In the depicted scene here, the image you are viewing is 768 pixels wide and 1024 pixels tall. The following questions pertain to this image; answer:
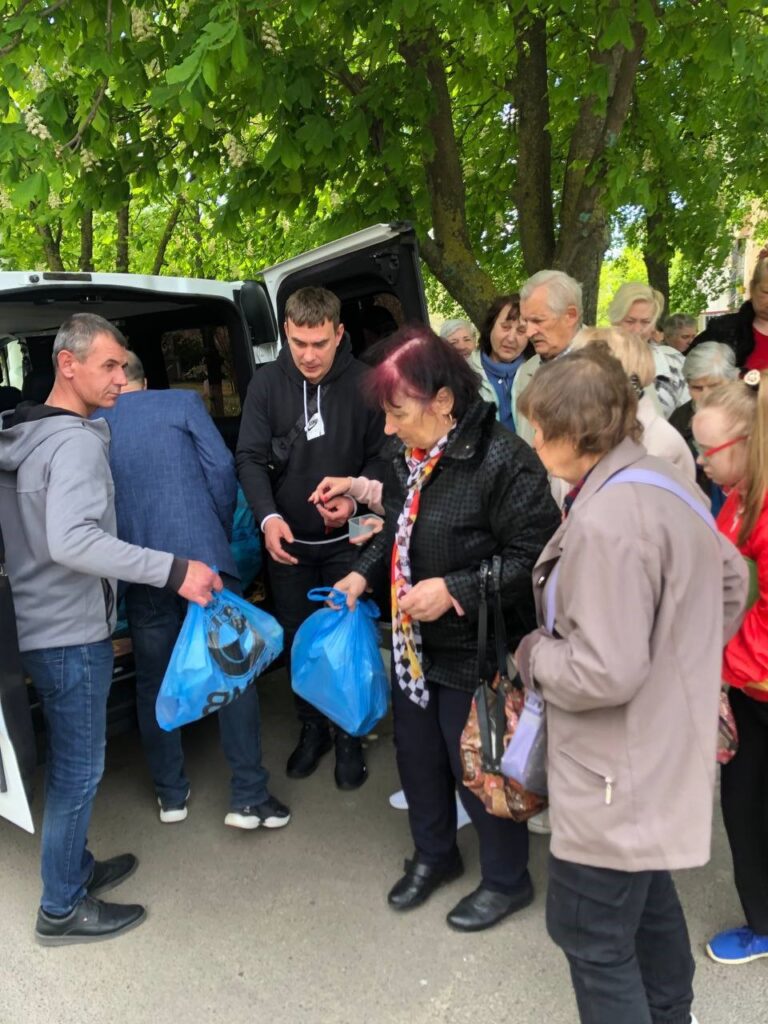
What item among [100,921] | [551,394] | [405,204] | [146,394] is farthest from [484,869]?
[405,204]

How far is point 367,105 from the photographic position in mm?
4668

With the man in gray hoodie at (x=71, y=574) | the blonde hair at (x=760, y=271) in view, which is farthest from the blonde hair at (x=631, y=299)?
the man in gray hoodie at (x=71, y=574)

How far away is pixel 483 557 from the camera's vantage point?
2.40m

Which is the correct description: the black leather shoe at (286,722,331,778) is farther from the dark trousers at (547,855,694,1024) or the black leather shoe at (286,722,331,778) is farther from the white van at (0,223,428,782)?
the dark trousers at (547,855,694,1024)

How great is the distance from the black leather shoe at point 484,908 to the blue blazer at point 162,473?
144 centimetres

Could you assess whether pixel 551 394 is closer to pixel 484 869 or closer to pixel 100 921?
pixel 484 869

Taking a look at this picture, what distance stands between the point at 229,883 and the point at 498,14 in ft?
13.6

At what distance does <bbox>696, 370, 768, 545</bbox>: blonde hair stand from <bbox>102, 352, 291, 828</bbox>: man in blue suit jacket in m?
1.78

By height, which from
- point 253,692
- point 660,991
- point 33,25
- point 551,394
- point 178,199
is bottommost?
point 660,991

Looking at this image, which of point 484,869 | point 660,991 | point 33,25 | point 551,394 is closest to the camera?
point 551,394

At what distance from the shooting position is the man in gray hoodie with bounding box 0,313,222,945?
2400mm

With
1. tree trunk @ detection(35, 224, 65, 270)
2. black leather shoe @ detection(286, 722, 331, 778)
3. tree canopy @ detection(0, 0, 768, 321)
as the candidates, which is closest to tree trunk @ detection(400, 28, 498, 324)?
tree canopy @ detection(0, 0, 768, 321)

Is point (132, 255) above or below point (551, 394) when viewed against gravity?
above

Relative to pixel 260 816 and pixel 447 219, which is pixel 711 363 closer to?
pixel 447 219
